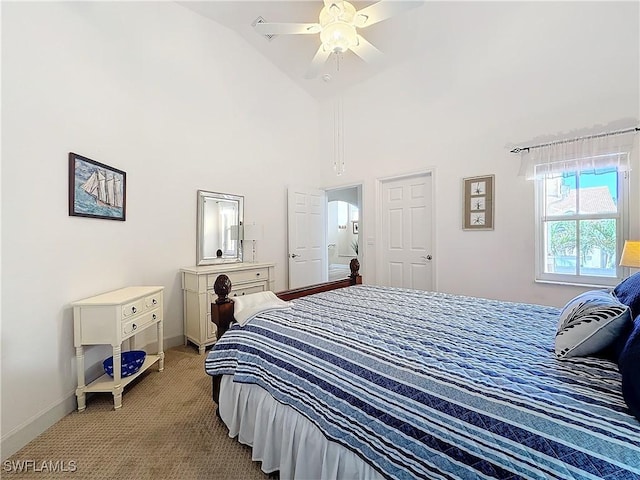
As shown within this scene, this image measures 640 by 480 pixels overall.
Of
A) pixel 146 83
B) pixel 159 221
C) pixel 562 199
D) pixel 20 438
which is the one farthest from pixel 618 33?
pixel 20 438

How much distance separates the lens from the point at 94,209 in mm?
2172

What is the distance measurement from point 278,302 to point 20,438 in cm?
157

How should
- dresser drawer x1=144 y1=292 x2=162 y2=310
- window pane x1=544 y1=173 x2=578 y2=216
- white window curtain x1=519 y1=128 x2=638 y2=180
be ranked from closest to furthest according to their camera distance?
dresser drawer x1=144 y1=292 x2=162 y2=310 → white window curtain x1=519 y1=128 x2=638 y2=180 → window pane x1=544 y1=173 x2=578 y2=216

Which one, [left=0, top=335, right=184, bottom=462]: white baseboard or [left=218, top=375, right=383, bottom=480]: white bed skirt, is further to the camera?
[left=0, top=335, right=184, bottom=462]: white baseboard

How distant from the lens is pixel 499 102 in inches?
122

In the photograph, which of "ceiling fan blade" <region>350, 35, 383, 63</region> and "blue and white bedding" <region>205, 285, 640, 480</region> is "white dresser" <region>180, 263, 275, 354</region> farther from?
"ceiling fan blade" <region>350, 35, 383, 63</region>

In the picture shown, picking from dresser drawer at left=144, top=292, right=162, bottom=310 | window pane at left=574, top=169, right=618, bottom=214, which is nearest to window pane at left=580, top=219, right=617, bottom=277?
window pane at left=574, top=169, right=618, bottom=214

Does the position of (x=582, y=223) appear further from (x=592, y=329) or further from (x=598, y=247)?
(x=592, y=329)

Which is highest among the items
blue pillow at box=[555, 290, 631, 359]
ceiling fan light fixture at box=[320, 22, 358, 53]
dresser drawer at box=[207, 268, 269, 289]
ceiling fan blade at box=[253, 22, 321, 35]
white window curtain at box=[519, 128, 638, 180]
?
ceiling fan blade at box=[253, 22, 321, 35]

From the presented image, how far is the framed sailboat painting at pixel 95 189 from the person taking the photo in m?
1.99

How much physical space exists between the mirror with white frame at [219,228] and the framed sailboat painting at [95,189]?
2.88 ft

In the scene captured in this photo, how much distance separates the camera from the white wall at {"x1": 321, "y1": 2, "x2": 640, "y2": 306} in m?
2.56

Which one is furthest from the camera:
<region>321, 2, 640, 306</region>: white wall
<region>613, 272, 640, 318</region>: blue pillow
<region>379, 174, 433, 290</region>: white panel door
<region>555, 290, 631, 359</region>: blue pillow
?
<region>379, 174, 433, 290</region>: white panel door

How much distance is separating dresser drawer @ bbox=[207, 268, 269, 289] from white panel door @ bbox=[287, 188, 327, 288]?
87 centimetres
